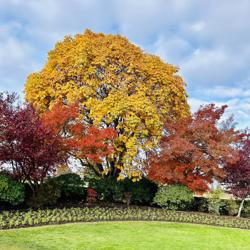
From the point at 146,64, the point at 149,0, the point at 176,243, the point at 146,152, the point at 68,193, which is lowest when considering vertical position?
the point at 176,243

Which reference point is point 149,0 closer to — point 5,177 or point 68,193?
point 5,177

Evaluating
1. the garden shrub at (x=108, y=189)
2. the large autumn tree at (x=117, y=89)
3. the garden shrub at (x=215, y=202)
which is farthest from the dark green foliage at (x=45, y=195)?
the garden shrub at (x=215, y=202)


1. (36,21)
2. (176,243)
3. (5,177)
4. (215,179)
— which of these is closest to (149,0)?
(36,21)

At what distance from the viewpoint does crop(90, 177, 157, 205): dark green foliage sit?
17.7 m

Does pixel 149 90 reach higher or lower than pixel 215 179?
higher

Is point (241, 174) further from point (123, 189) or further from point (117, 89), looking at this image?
point (117, 89)

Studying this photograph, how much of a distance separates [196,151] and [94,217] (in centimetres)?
559

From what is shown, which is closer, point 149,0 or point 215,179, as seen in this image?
point 149,0

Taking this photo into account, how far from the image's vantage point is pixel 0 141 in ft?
43.2

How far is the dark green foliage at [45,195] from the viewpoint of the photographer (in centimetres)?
1425

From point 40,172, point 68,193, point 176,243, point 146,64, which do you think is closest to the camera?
point 176,243

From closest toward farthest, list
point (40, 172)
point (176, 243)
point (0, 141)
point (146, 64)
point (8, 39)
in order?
point (176, 243)
point (8, 39)
point (0, 141)
point (40, 172)
point (146, 64)

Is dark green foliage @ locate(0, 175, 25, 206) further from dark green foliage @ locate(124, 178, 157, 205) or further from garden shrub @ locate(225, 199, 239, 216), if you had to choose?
garden shrub @ locate(225, 199, 239, 216)

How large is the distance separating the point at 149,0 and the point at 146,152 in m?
8.40
